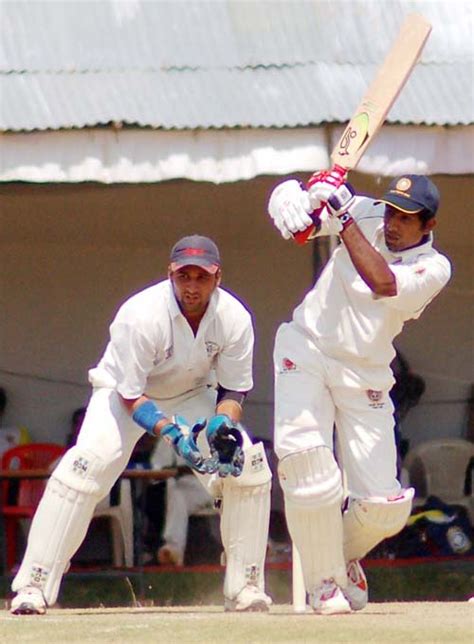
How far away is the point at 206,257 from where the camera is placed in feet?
19.0

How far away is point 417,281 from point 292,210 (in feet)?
1.52

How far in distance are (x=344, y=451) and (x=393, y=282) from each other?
651mm

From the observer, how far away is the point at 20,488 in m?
9.06

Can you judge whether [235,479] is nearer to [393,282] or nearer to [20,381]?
[393,282]

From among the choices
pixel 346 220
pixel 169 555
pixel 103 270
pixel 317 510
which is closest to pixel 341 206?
pixel 346 220

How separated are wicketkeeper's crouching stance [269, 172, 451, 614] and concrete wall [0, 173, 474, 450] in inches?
144

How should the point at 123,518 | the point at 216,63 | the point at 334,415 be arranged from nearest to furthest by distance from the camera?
the point at 334,415, the point at 216,63, the point at 123,518

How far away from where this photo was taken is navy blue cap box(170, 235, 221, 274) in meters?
5.77

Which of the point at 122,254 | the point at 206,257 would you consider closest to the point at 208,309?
the point at 206,257

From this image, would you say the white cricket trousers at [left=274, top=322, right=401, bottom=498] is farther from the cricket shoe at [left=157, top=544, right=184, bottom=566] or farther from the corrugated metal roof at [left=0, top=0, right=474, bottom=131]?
the cricket shoe at [left=157, top=544, right=184, bottom=566]

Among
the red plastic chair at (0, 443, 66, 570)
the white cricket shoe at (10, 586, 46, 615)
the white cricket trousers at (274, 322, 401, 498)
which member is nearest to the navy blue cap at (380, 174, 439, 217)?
the white cricket trousers at (274, 322, 401, 498)

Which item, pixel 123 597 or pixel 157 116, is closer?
pixel 157 116

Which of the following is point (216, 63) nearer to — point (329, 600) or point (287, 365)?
point (287, 365)

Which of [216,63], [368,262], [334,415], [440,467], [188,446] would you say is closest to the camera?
[368,262]
